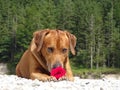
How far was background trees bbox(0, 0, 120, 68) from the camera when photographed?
320ft

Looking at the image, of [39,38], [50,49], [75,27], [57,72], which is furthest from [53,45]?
[75,27]

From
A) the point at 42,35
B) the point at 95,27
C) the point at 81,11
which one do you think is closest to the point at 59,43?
the point at 42,35

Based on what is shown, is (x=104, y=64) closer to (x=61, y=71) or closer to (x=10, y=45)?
(x=10, y=45)

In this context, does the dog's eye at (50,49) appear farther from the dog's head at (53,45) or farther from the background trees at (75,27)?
the background trees at (75,27)

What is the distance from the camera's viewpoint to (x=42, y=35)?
11.2 metres

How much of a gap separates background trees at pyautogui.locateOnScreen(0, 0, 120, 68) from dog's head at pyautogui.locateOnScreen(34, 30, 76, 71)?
8248 centimetres

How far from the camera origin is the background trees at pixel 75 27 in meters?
97.7

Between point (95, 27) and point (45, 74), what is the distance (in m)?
91.1

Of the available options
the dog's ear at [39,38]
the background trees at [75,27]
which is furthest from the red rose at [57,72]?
the background trees at [75,27]

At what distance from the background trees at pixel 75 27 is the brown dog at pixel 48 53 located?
82.2 m

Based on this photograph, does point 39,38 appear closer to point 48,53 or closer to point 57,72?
point 48,53

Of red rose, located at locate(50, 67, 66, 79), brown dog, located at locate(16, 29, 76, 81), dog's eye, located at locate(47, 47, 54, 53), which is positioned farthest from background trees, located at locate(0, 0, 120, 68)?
red rose, located at locate(50, 67, 66, 79)

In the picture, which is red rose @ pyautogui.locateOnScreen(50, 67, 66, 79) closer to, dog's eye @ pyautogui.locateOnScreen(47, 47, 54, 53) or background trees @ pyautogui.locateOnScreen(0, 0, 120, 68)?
dog's eye @ pyautogui.locateOnScreen(47, 47, 54, 53)

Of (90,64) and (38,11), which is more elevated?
(38,11)
